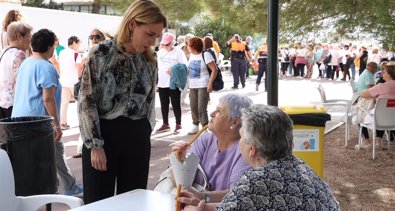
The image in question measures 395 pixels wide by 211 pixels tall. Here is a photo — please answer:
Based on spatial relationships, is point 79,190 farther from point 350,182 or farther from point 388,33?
point 388,33


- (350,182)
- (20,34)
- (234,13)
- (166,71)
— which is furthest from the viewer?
(166,71)

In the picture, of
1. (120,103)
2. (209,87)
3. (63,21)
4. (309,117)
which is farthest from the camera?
(63,21)

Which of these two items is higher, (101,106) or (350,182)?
(101,106)

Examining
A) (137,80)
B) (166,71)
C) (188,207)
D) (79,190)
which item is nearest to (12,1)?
(166,71)

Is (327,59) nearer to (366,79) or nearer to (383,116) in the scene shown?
(366,79)

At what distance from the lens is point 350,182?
542 cm

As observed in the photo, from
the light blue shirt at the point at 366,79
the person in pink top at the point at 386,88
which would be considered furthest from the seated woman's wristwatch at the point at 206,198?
the light blue shirt at the point at 366,79

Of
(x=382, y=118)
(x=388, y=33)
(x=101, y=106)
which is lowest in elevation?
(x=382, y=118)

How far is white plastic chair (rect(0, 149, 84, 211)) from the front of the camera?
8.64 ft

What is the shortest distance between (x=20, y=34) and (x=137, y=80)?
2.03 m

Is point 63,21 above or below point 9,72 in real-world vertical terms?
above

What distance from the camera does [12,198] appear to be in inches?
106

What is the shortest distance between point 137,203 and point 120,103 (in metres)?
0.64

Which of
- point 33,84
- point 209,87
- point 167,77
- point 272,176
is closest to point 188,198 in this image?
point 272,176
